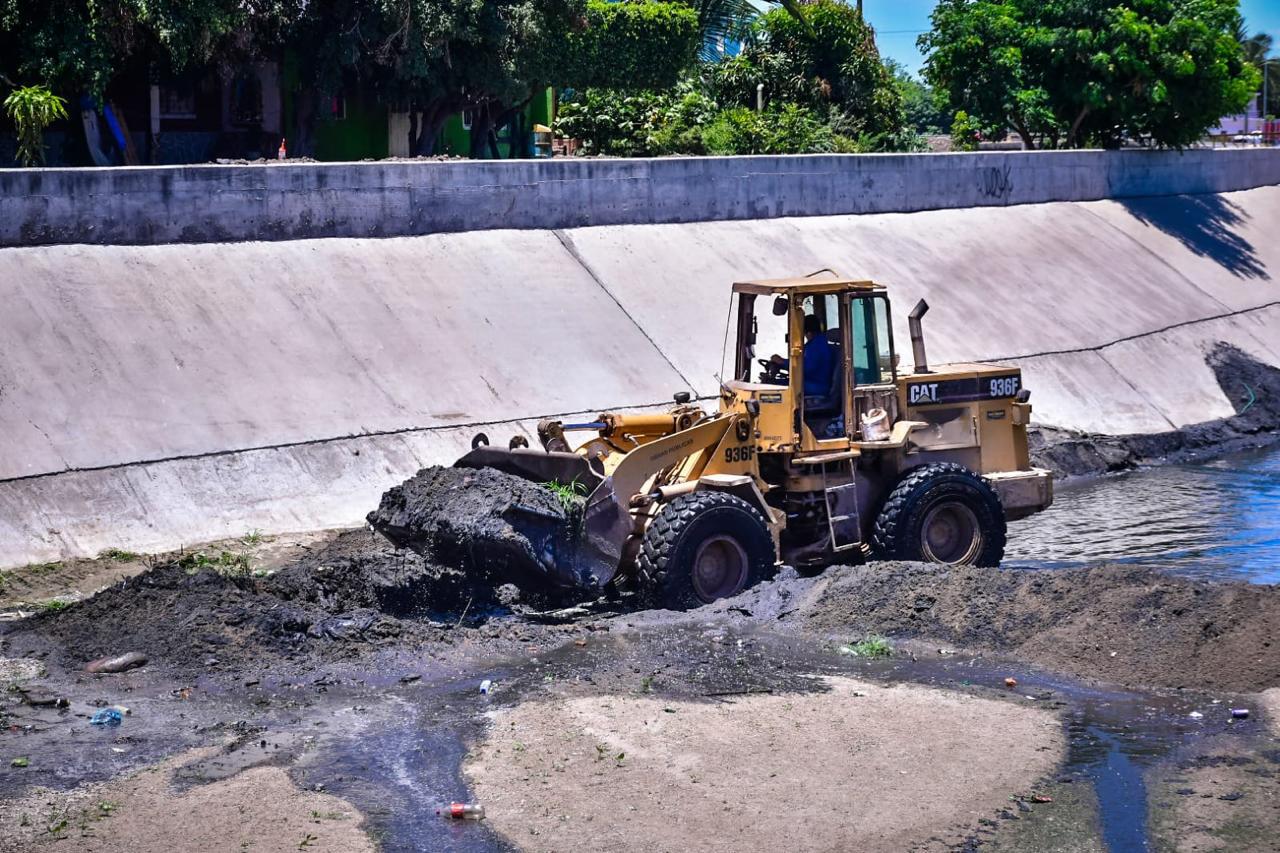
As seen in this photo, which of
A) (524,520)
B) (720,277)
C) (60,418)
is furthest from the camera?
(720,277)

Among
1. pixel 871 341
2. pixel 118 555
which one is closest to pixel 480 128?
pixel 118 555

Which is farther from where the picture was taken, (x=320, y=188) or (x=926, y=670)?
(x=320, y=188)

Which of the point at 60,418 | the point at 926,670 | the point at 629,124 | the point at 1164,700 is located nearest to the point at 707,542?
the point at 926,670

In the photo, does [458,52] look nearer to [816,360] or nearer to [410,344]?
[410,344]

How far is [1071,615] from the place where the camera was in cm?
1239

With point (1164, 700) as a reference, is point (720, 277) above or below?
above

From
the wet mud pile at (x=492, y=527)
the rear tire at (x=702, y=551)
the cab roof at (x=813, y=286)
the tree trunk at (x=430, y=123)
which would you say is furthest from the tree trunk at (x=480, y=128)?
the rear tire at (x=702, y=551)

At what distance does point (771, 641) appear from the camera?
41.2ft

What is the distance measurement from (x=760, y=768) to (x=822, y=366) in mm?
5074

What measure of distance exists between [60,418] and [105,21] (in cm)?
823

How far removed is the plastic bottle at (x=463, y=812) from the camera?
8.92 m

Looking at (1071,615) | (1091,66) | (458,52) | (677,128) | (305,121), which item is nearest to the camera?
(1071,615)

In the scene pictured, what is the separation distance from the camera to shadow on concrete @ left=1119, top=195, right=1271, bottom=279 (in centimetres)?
3316

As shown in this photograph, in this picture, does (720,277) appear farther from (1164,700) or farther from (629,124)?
(1164,700)
